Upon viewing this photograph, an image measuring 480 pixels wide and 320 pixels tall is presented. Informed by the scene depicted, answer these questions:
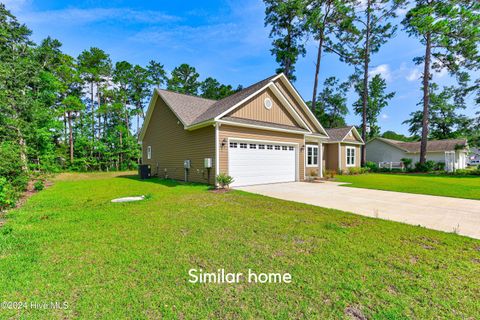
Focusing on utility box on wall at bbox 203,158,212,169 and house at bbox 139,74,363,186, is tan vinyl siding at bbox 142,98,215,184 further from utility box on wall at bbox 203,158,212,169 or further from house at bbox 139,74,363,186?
utility box on wall at bbox 203,158,212,169

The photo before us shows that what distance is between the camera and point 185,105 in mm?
12938

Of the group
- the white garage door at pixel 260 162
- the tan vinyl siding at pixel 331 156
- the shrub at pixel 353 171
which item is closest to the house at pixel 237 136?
the white garage door at pixel 260 162

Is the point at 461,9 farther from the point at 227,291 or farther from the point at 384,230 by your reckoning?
the point at 227,291

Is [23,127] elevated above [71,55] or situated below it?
below

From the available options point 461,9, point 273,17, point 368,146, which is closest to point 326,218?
point 461,9

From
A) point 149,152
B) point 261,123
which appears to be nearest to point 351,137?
point 261,123

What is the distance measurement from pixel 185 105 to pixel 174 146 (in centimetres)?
273

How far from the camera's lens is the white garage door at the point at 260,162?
10.0m

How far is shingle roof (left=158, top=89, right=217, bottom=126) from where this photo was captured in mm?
11531

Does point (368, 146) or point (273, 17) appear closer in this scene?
point (273, 17)

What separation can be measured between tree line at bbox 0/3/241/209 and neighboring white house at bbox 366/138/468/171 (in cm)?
2366

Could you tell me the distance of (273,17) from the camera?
22.2 metres

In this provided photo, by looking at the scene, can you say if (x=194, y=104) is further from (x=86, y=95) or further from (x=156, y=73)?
(x=156, y=73)

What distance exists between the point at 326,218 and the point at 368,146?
101 feet
